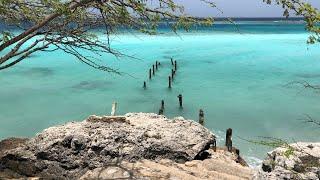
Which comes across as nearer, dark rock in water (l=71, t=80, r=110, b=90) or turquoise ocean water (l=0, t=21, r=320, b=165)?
turquoise ocean water (l=0, t=21, r=320, b=165)

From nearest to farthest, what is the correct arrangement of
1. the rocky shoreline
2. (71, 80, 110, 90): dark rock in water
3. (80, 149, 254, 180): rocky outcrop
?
1. (80, 149, 254, 180): rocky outcrop
2. the rocky shoreline
3. (71, 80, 110, 90): dark rock in water

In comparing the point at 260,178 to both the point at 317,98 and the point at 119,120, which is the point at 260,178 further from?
the point at 317,98

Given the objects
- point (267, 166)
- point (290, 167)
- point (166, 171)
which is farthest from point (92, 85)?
point (290, 167)

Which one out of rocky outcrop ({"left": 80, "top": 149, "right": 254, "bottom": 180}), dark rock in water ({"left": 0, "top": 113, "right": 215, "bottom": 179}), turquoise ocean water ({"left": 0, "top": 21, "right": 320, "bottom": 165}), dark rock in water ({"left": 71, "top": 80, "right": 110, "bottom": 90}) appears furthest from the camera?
dark rock in water ({"left": 71, "top": 80, "right": 110, "bottom": 90})

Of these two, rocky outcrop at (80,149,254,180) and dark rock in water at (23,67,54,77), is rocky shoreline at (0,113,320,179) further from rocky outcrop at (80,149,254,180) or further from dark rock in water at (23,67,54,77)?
dark rock in water at (23,67,54,77)

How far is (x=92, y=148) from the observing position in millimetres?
9117

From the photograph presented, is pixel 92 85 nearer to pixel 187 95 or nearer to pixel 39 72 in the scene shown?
pixel 187 95

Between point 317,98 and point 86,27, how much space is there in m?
25.8

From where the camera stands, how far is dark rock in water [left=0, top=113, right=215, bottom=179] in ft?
29.4

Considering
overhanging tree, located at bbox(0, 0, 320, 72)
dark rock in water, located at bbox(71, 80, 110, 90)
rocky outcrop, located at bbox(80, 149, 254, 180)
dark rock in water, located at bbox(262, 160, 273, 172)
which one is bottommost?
dark rock in water, located at bbox(71, 80, 110, 90)

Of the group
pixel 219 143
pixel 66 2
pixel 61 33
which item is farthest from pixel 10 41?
pixel 219 143

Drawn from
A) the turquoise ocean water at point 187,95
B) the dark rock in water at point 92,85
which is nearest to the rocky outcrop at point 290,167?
the turquoise ocean water at point 187,95

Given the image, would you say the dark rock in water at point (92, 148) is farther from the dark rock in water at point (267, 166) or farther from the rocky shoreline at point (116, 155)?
the dark rock in water at point (267, 166)

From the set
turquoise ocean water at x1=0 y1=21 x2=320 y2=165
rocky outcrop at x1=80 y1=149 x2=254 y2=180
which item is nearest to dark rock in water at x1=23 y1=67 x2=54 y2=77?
turquoise ocean water at x1=0 y1=21 x2=320 y2=165
